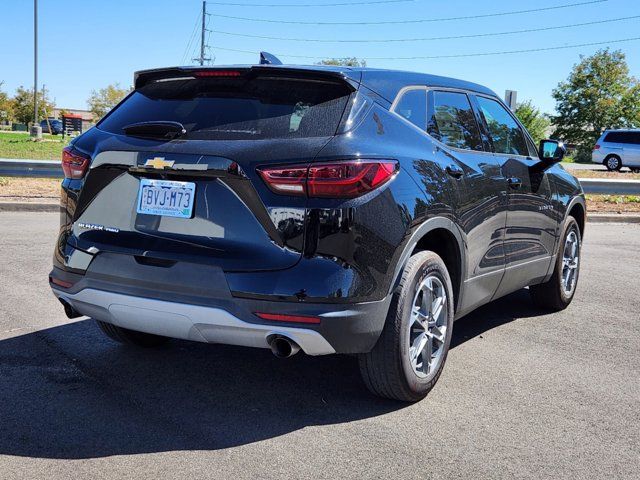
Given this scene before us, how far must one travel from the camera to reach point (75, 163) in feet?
12.4

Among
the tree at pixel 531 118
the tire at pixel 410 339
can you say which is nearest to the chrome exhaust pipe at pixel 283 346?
the tire at pixel 410 339

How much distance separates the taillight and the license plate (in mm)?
382

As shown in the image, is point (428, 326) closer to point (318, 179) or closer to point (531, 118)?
point (318, 179)

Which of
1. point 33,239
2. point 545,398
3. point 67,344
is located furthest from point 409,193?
point 33,239

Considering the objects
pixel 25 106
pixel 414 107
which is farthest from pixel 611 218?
pixel 25 106

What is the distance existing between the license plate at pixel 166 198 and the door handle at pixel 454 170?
1.47 m

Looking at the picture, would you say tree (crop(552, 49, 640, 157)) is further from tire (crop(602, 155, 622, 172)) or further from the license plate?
the license plate

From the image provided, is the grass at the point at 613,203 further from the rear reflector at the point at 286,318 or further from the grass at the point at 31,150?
the grass at the point at 31,150

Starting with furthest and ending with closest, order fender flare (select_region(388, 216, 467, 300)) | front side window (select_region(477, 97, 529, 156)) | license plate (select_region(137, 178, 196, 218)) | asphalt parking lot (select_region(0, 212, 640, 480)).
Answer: front side window (select_region(477, 97, 529, 156)) < fender flare (select_region(388, 216, 467, 300)) < license plate (select_region(137, 178, 196, 218)) < asphalt parking lot (select_region(0, 212, 640, 480))

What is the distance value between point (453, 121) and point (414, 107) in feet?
1.60

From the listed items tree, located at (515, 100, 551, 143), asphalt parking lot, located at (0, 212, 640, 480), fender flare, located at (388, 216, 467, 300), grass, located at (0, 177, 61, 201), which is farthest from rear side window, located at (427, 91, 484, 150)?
tree, located at (515, 100, 551, 143)

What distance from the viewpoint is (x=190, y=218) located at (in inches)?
132

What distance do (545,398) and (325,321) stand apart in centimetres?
152

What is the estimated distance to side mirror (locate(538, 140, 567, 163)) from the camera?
5387 mm
